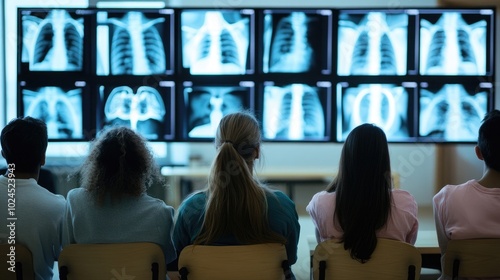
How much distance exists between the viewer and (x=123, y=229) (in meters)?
2.22

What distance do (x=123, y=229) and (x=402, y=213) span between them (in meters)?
1.06

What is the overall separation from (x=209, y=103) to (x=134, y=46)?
590 millimetres

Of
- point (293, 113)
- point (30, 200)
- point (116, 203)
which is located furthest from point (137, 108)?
point (116, 203)

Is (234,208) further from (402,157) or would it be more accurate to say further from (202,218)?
(402,157)

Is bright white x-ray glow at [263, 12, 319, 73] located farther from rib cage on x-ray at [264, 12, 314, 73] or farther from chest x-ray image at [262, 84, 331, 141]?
chest x-ray image at [262, 84, 331, 141]

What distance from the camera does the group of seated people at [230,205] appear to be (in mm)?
2177

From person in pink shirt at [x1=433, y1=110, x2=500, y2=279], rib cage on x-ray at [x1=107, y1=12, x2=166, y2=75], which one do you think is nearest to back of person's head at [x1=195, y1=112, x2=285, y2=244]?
person in pink shirt at [x1=433, y1=110, x2=500, y2=279]

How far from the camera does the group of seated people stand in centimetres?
218

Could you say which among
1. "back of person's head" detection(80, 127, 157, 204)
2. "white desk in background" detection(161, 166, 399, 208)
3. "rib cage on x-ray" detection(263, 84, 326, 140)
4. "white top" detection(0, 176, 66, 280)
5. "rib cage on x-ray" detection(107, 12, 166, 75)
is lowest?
"white desk in background" detection(161, 166, 399, 208)

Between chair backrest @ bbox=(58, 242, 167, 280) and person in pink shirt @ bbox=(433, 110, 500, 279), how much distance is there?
115cm

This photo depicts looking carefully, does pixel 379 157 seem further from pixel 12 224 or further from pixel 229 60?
pixel 229 60

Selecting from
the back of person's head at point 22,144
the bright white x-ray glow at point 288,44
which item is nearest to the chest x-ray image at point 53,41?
the bright white x-ray glow at point 288,44

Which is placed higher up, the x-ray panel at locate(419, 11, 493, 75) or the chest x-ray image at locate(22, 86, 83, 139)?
the x-ray panel at locate(419, 11, 493, 75)

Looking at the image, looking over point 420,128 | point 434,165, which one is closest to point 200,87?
point 420,128
